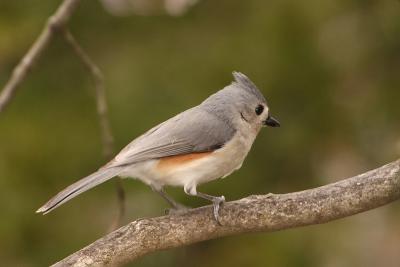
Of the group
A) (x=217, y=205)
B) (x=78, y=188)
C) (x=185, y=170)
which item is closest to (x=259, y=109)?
(x=185, y=170)

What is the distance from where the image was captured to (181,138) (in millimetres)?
4090

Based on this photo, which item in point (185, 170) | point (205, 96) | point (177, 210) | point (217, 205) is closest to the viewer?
point (217, 205)

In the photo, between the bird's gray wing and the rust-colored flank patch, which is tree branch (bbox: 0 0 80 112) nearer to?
the bird's gray wing

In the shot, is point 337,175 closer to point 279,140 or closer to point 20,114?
point 279,140

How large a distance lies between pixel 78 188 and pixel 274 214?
974 millimetres

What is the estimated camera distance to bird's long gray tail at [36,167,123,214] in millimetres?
3500

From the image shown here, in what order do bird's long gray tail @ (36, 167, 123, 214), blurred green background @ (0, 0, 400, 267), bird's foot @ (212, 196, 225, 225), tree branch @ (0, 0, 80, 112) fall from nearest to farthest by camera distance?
bird's long gray tail @ (36, 167, 123, 214) → bird's foot @ (212, 196, 225, 225) → tree branch @ (0, 0, 80, 112) → blurred green background @ (0, 0, 400, 267)

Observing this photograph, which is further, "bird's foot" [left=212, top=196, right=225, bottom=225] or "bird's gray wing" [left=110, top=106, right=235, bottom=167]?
"bird's gray wing" [left=110, top=106, right=235, bottom=167]

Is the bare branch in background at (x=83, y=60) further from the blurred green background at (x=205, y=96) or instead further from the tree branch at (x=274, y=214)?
the blurred green background at (x=205, y=96)

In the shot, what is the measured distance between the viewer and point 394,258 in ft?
22.6

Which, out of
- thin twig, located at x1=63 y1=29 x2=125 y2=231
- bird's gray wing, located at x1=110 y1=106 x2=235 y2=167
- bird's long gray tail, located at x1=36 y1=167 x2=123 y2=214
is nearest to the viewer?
bird's long gray tail, located at x1=36 y1=167 x2=123 y2=214

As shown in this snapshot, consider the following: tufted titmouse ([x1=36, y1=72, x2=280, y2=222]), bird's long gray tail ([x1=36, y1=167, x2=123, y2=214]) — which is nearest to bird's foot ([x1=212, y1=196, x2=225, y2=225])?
tufted titmouse ([x1=36, y1=72, x2=280, y2=222])

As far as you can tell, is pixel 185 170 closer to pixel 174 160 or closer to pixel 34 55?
pixel 174 160

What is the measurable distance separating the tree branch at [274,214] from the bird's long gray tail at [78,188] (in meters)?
0.30
